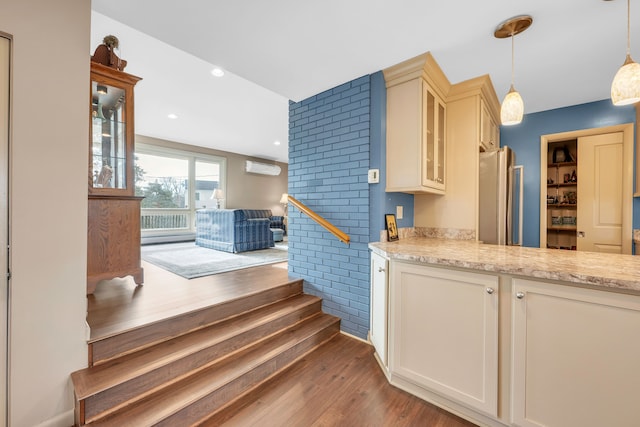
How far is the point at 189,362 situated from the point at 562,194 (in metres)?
5.06

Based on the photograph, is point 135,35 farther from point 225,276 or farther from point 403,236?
point 403,236

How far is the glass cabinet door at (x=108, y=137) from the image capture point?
7.92 ft

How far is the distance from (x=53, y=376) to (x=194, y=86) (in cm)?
335

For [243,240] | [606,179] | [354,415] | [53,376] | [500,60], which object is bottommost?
[354,415]

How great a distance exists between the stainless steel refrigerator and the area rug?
2.80 m

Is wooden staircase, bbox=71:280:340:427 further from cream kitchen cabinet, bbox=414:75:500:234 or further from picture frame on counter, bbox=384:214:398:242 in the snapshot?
cream kitchen cabinet, bbox=414:75:500:234

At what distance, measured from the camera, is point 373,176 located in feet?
7.83

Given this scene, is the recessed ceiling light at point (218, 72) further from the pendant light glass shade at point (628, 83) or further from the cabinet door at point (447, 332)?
the pendant light glass shade at point (628, 83)

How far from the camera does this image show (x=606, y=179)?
306 centimetres

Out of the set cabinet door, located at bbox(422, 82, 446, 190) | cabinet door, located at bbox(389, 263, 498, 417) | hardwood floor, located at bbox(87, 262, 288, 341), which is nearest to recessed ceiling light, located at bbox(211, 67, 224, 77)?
cabinet door, located at bbox(422, 82, 446, 190)

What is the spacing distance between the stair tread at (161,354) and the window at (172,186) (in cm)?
475

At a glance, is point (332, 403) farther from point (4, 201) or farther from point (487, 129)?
point (487, 129)

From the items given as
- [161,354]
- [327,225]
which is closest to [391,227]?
[327,225]

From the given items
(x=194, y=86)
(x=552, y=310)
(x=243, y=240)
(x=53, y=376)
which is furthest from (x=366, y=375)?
(x=194, y=86)
